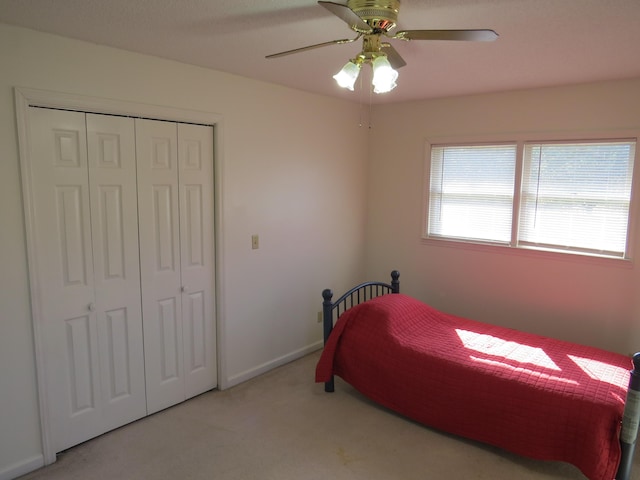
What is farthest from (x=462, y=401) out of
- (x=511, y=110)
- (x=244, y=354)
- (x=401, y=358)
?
(x=511, y=110)

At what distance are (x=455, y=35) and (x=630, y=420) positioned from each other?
78.2 inches

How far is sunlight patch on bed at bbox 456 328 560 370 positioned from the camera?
2.74 meters

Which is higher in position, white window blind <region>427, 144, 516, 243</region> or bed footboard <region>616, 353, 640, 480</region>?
white window blind <region>427, 144, 516, 243</region>

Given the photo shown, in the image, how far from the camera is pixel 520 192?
3531 millimetres

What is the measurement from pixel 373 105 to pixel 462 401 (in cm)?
282

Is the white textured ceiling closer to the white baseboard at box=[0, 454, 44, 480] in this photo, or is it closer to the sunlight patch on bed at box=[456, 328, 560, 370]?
the sunlight patch on bed at box=[456, 328, 560, 370]

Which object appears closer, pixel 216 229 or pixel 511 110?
pixel 216 229

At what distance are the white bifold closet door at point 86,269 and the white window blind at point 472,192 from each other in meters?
2.56

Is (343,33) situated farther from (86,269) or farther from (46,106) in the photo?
(86,269)

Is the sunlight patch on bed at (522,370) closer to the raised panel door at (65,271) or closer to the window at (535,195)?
the window at (535,195)

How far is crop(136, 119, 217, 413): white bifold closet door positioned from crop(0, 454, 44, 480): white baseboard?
0.68 metres

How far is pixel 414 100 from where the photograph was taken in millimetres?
3953

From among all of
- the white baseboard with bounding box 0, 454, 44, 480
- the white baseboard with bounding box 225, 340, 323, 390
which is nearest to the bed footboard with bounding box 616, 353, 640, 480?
the white baseboard with bounding box 225, 340, 323, 390

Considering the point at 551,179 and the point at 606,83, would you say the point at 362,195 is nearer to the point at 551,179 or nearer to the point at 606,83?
the point at 551,179
